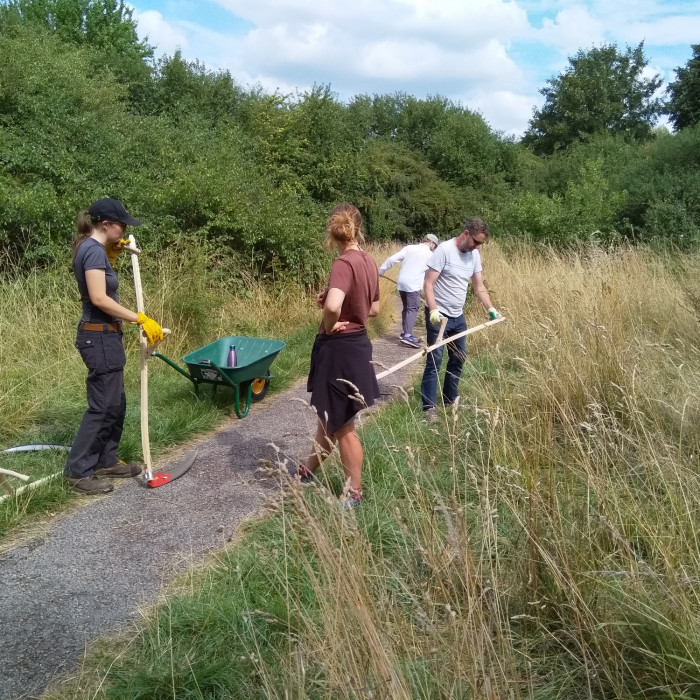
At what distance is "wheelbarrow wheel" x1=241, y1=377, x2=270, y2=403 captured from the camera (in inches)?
254

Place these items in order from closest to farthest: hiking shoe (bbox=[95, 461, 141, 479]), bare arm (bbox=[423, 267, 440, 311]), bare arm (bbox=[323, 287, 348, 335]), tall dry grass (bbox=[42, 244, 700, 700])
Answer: tall dry grass (bbox=[42, 244, 700, 700]), bare arm (bbox=[323, 287, 348, 335]), hiking shoe (bbox=[95, 461, 141, 479]), bare arm (bbox=[423, 267, 440, 311])

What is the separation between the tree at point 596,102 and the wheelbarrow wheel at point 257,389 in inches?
1516

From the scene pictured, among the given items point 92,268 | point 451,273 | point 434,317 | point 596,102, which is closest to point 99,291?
point 92,268

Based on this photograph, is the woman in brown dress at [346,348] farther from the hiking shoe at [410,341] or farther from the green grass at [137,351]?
the hiking shoe at [410,341]

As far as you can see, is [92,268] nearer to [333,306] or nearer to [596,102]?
[333,306]

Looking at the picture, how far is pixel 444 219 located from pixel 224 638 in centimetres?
3091

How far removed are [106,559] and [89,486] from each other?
93cm

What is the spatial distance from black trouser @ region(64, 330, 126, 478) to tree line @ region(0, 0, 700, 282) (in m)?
4.50

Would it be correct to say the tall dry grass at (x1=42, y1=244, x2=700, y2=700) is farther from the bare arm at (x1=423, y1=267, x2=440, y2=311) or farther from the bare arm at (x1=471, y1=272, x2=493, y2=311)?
the bare arm at (x1=471, y1=272, x2=493, y2=311)

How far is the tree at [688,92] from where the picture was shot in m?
26.3

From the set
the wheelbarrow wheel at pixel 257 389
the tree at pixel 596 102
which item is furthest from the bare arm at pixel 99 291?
the tree at pixel 596 102

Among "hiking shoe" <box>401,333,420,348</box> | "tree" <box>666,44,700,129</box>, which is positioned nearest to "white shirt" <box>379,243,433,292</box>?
"hiking shoe" <box>401,333,420,348</box>

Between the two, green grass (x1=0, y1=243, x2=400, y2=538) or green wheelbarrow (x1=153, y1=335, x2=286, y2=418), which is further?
green wheelbarrow (x1=153, y1=335, x2=286, y2=418)

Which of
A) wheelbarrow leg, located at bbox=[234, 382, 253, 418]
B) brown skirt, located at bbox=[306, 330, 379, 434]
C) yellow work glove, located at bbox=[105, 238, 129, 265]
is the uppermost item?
yellow work glove, located at bbox=[105, 238, 129, 265]
